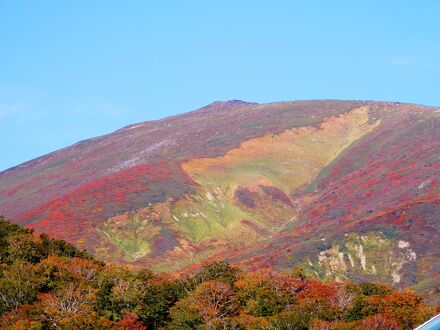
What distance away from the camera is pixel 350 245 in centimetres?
13050

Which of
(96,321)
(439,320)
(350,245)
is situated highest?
(439,320)

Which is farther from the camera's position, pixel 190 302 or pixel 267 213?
pixel 267 213

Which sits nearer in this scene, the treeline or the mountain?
the treeline

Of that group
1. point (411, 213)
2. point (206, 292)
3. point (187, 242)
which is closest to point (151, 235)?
point (187, 242)

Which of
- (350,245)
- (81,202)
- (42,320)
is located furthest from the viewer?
(81,202)

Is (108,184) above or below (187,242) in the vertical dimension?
above

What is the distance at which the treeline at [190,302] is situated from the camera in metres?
67.6

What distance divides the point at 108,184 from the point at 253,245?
4973 centimetres

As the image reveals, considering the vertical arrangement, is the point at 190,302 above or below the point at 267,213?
below

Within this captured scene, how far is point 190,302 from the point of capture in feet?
239

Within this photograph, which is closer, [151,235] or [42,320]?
[42,320]

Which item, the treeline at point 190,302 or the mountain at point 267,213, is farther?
the mountain at point 267,213

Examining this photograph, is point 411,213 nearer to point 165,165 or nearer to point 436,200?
point 436,200

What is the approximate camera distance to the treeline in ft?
222
